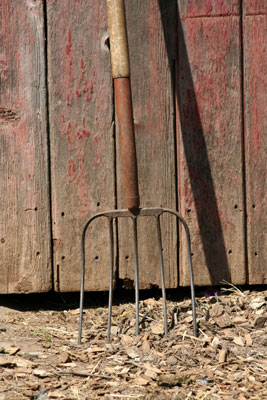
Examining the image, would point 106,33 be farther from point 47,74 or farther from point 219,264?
point 219,264

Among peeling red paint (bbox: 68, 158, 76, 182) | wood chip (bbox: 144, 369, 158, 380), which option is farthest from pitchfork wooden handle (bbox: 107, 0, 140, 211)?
wood chip (bbox: 144, 369, 158, 380)

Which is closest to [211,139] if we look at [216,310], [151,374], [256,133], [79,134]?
[256,133]

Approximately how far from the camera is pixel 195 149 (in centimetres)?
249

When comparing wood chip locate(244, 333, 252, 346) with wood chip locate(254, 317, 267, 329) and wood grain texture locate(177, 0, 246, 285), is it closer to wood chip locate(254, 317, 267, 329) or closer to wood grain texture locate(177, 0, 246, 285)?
wood chip locate(254, 317, 267, 329)

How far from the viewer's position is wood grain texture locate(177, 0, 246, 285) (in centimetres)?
243

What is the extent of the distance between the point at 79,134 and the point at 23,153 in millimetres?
268

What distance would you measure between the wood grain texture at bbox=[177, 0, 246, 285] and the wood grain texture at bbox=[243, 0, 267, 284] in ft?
0.13

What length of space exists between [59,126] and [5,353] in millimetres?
1000

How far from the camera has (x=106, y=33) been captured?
95.0 inches

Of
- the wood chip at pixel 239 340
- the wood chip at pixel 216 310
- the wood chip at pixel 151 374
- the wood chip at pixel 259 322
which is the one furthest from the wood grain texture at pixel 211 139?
the wood chip at pixel 151 374

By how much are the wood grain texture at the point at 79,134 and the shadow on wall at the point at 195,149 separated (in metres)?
A: 0.29

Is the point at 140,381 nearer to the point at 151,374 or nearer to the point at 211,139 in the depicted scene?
the point at 151,374

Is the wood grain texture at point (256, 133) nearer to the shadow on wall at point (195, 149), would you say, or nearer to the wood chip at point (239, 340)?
the shadow on wall at point (195, 149)

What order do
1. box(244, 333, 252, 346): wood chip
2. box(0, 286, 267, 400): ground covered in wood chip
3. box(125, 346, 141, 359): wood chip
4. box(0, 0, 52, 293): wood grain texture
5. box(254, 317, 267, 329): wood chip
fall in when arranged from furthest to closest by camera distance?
box(0, 0, 52, 293): wood grain texture, box(254, 317, 267, 329): wood chip, box(244, 333, 252, 346): wood chip, box(125, 346, 141, 359): wood chip, box(0, 286, 267, 400): ground covered in wood chip
